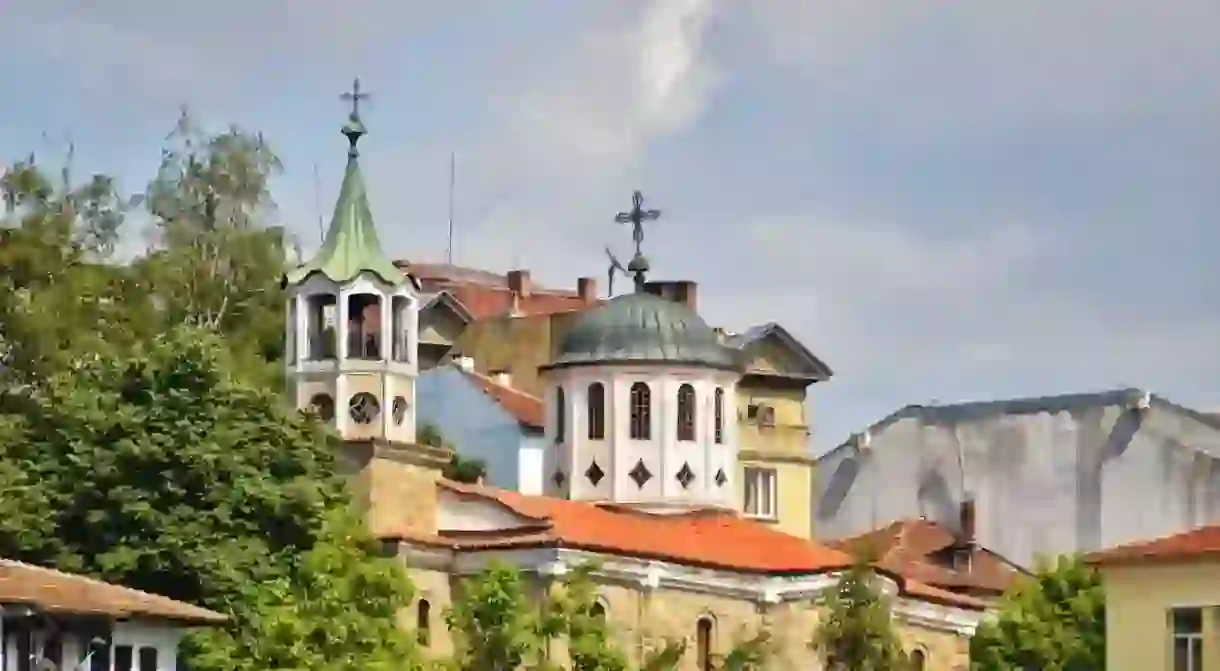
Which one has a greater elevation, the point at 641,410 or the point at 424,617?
the point at 641,410

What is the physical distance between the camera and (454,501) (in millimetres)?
61719

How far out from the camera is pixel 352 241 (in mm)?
60688

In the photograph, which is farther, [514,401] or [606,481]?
[514,401]

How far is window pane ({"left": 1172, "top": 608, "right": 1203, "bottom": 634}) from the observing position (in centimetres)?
4281

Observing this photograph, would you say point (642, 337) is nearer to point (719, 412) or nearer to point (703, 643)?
point (719, 412)

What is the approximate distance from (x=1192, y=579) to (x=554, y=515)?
20407 millimetres

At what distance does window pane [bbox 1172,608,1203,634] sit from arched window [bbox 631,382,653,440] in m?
24.2

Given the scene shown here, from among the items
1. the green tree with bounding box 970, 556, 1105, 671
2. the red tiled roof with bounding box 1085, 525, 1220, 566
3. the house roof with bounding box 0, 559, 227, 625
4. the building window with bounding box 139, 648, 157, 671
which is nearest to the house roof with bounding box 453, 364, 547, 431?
the green tree with bounding box 970, 556, 1105, 671

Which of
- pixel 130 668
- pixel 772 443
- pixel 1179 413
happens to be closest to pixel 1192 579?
pixel 130 668

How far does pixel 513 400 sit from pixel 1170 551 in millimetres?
40206

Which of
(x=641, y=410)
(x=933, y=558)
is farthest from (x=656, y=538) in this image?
(x=933, y=558)

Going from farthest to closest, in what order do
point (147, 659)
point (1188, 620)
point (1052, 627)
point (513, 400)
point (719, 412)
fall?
1. point (513, 400)
2. point (719, 412)
3. point (1052, 627)
4. point (147, 659)
5. point (1188, 620)

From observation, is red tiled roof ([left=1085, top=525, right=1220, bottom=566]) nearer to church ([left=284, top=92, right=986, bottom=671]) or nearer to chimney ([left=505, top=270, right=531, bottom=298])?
church ([left=284, top=92, right=986, bottom=671])

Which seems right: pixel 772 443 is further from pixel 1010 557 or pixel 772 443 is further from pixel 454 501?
pixel 454 501
